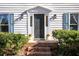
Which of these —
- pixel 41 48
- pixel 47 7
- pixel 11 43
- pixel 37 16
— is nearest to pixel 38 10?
pixel 37 16

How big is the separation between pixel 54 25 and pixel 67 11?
1223mm

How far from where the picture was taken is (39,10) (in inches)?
735

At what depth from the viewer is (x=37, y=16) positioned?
1886 cm

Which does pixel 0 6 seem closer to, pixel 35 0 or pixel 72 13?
pixel 35 0

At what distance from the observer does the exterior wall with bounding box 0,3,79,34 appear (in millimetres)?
18625

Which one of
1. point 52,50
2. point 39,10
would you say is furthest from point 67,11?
point 52,50

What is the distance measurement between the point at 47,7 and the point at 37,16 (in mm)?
873

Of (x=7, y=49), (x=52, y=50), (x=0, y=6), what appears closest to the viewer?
(x=7, y=49)

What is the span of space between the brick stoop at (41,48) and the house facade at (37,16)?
6.02 ft

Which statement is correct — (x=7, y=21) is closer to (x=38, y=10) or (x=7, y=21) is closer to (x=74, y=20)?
(x=38, y=10)

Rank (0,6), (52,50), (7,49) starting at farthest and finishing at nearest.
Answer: (0,6) → (52,50) → (7,49)

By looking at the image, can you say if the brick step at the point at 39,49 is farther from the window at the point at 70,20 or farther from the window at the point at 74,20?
the window at the point at 74,20

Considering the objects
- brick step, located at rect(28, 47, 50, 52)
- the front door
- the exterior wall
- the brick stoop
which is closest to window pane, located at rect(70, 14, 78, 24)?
the exterior wall

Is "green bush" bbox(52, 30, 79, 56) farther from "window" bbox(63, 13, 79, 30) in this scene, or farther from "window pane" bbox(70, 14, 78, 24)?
"window pane" bbox(70, 14, 78, 24)
